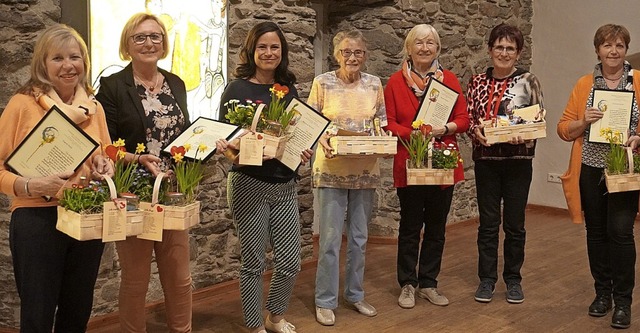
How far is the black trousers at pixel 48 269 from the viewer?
2.50 metres

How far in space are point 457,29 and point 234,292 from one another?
3.48 m

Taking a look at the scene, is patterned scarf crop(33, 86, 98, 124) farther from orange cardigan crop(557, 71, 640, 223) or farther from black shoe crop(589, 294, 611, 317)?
black shoe crop(589, 294, 611, 317)

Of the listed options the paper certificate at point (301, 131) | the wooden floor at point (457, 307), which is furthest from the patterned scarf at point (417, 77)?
the wooden floor at point (457, 307)

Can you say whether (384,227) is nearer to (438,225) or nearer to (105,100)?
(438,225)

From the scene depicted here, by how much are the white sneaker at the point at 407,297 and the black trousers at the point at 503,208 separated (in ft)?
1.62

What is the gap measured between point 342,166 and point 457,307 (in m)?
1.23

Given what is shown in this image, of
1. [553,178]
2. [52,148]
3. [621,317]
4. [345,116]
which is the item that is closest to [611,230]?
[621,317]

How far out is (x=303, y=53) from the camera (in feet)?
15.8

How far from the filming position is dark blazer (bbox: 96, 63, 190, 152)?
9.31 ft

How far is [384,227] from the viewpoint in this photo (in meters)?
6.05

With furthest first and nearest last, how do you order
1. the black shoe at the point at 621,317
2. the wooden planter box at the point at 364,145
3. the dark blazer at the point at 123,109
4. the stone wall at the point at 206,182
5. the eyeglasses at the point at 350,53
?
the black shoe at the point at 621,317
the eyeglasses at the point at 350,53
the wooden planter box at the point at 364,145
the stone wall at the point at 206,182
the dark blazer at the point at 123,109

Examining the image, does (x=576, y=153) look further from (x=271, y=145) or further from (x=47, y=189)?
(x=47, y=189)

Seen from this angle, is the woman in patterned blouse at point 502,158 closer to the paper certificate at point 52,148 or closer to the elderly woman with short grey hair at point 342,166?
the elderly woman with short grey hair at point 342,166

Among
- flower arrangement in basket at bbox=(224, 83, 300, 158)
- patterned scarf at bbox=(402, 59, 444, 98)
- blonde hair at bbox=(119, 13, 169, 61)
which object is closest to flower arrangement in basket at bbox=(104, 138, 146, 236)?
blonde hair at bbox=(119, 13, 169, 61)
